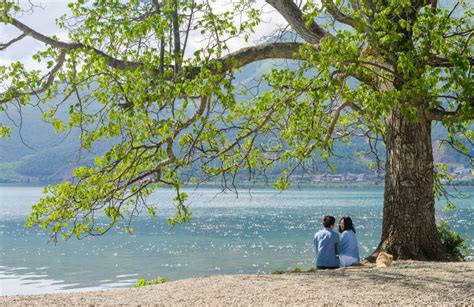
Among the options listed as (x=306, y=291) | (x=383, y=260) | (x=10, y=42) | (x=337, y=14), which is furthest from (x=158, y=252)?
(x=306, y=291)

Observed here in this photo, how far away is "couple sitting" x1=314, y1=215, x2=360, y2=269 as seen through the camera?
535 inches

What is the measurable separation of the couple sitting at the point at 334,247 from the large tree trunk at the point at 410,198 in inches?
46.1

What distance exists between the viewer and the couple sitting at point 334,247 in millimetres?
13602

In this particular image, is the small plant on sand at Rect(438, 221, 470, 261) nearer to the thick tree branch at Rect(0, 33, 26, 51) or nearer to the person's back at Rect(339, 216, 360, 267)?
the person's back at Rect(339, 216, 360, 267)

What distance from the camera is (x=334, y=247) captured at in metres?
13.7

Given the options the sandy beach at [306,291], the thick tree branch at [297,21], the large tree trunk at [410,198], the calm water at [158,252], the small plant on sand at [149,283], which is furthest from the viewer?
the calm water at [158,252]

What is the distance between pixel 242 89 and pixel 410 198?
4223mm

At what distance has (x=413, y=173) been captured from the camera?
14.5m

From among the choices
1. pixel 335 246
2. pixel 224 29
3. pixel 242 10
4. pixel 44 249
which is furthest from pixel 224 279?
pixel 44 249

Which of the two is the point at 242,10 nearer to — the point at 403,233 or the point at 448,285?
the point at 403,233

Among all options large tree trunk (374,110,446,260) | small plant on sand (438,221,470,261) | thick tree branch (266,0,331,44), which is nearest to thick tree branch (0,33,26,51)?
thick tree branch (266,0,331,44)

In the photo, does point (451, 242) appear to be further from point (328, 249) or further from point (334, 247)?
point (328, 249)

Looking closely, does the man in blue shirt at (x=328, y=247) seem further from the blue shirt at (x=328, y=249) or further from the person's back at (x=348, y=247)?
the person's back at (x=348, y=247)

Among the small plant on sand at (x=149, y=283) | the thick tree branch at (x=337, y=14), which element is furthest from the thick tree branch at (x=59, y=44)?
the small plant on sand at (x=149, y=283)
